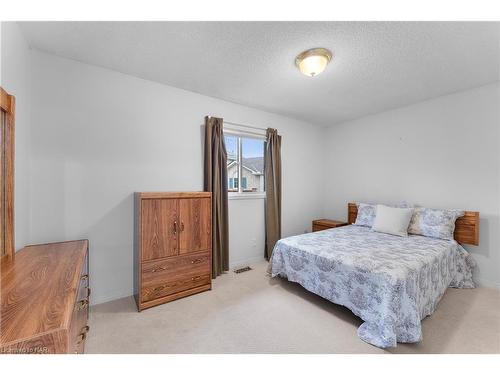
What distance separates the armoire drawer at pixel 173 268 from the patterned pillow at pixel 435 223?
108 inches

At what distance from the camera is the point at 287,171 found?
392cm

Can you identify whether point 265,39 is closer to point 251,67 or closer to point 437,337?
point 251,67

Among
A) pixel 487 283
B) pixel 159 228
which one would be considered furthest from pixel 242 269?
pixel 487 283

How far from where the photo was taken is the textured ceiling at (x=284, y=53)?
171 centimetres

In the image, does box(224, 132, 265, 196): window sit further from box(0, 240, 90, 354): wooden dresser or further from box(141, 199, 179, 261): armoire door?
box(0, 240, 90, 354): wooden dresser

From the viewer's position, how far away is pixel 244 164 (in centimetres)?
356

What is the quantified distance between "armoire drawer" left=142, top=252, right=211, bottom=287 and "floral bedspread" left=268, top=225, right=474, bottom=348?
861mm

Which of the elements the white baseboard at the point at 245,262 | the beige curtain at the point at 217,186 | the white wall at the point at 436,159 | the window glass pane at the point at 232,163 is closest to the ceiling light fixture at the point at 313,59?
the beige curtain at the point at 217,186

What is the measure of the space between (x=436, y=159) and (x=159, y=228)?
146 inches

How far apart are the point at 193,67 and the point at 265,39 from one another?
0.84 metres

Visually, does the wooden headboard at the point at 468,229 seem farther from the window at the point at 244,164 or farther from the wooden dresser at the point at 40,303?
the wooden dresser at the point at 40,303

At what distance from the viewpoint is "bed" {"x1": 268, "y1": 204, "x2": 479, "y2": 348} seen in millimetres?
1667

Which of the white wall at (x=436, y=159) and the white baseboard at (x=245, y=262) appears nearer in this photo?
the white wall at (x=436, y=159)
